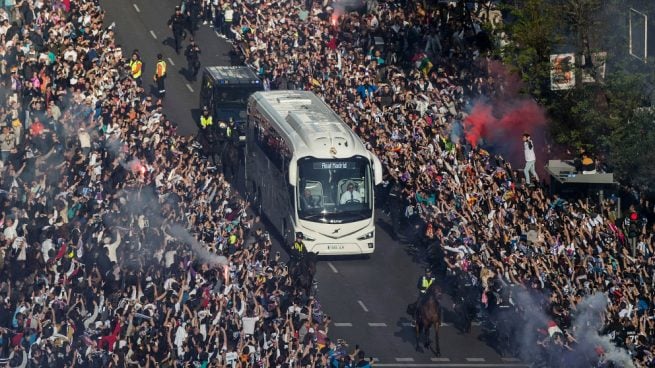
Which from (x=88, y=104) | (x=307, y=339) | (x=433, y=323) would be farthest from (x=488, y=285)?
(x=88, y=104)

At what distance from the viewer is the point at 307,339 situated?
39.0 metres

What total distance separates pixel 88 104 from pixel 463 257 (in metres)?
15.2

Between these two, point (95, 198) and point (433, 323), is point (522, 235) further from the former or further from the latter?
point (95, 198)

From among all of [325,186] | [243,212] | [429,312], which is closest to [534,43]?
[325,186]

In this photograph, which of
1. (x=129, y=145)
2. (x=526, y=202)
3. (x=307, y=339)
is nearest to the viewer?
(x=307, y=339)

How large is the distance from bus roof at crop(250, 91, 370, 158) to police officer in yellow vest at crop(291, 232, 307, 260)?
82.8 inches

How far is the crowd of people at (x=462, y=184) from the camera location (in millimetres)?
39156

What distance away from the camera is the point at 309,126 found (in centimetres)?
4647

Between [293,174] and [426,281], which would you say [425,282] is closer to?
[426,281]

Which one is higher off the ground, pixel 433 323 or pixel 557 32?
pixel 557 32

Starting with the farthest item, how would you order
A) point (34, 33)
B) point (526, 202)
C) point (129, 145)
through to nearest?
1. point (34, 33)
2. point (129, 145)
3. point (526, 202)

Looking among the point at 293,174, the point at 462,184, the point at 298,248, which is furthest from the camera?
the point at 462,184

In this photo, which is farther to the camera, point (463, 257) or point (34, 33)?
point (34, 33)

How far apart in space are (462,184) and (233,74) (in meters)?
11.3
